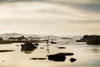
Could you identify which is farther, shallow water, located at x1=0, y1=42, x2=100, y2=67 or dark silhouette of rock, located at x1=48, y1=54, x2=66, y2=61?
dark silhouette of rock, located at x1=48, y1=54, x2=66, y2=61

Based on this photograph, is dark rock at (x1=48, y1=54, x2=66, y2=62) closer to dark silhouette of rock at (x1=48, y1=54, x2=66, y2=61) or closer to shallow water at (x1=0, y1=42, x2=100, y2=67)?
dark silhouette of rock at (x1=48, y1=54, x2=66, y2=61)

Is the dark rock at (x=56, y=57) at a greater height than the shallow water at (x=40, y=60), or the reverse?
the dark rock at (x=56, y=57)

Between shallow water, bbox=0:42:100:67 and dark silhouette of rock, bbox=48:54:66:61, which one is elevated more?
dark silhouette of rock, bbox=48:54:66:61

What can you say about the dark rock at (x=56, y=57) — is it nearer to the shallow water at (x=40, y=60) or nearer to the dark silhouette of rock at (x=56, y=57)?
the dark silhouette of rock at (x=56, y=57)

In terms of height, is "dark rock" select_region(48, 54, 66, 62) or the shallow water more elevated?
"dark rock" select_region(48, 54, 66, 62)

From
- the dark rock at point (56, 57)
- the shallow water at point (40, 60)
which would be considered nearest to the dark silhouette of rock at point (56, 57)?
the dark rock at point (56, 57)

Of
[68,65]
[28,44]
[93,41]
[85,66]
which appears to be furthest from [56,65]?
[93,41]

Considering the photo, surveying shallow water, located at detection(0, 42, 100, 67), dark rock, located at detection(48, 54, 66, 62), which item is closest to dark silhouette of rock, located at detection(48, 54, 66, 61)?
dark rock, located at detection(48, 54, 66, 62)

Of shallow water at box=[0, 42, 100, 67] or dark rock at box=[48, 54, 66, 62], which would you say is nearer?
shallow water at box=[0, 42, 100, 67]

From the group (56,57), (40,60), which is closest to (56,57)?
(56,57)

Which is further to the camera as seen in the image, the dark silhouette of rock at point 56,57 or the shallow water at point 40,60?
the dark silhouette of rock at point 56,57

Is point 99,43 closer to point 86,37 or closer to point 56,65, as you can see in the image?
point 86,37

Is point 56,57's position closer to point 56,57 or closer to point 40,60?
point 56,57

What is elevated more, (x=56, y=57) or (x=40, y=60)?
(x=56, y=57)
